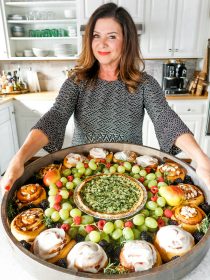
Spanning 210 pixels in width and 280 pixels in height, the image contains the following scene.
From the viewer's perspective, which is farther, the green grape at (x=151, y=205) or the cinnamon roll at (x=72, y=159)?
the cinnamon roll at (x=72, y=159)

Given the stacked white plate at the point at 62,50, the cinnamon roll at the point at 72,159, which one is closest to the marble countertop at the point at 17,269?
the cinnamon roll at the point at 72,159

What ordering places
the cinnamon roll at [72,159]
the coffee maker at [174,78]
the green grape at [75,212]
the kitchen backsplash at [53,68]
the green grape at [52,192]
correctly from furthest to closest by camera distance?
the kitchen backsplash at [53,68] < the coffee maker at [174,78] < the cinnamon roll at [72,159] < the green grape at [52,192] < the green grape at [75,212]

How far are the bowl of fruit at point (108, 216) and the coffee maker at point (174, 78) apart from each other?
7.31ft

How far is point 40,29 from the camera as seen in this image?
349 centimetres

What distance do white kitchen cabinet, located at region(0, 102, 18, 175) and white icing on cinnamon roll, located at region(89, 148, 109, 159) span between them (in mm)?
2046

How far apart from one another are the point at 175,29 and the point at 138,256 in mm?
3074

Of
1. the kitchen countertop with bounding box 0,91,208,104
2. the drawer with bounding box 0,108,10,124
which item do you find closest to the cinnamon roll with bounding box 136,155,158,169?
the kitchen countertop with bounding box 0,91,208,104

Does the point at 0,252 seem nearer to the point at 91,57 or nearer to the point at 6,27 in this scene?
the point at 91,57

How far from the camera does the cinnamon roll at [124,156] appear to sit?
4.11 ft

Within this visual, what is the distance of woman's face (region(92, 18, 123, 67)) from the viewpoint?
1.35m

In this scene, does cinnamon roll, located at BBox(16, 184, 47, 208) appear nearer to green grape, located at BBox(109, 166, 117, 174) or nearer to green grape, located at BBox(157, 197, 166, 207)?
green grape, located at BBox(109, 166, 117, 174)

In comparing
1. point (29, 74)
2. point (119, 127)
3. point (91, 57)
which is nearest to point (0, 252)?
point (119, 127)

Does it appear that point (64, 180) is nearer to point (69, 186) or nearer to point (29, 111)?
point (69, 186)

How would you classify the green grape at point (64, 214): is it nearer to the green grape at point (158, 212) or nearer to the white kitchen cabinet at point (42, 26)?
the green grape at point (158, 212)
